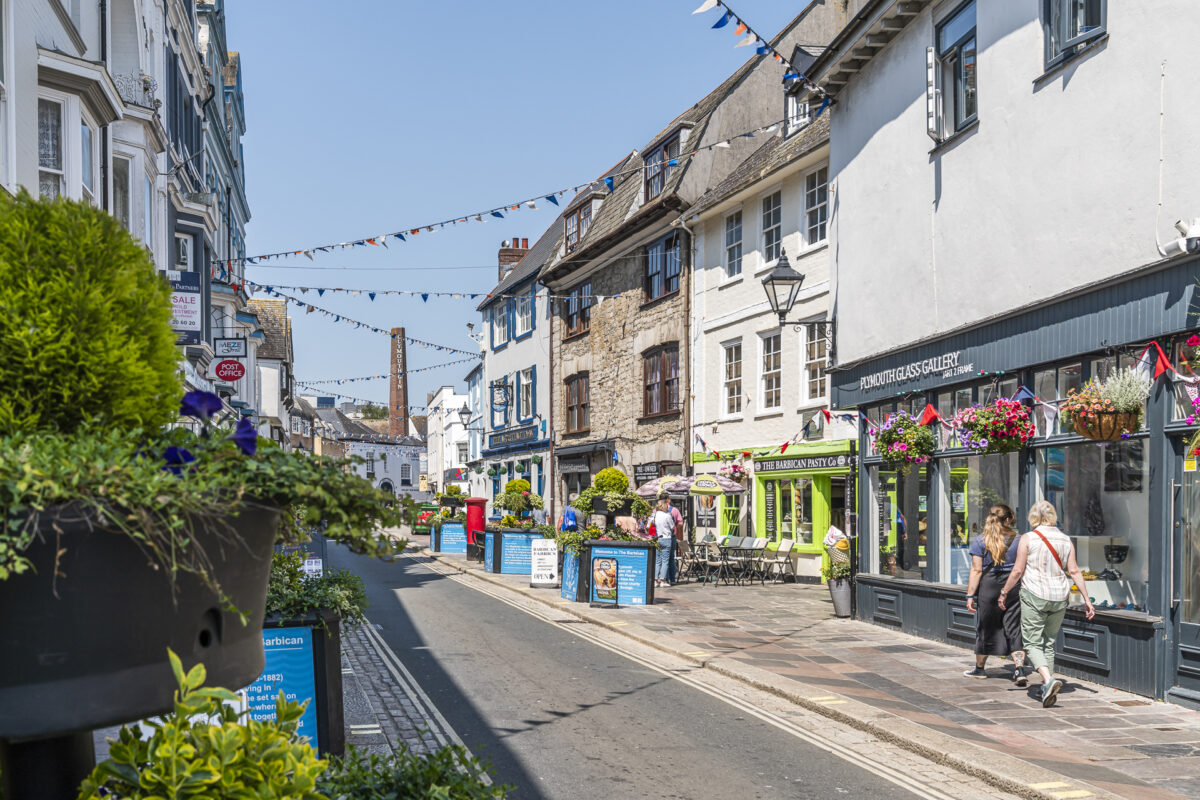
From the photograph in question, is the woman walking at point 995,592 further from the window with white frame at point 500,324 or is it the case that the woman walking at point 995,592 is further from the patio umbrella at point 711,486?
the window with white frame at point 500,324

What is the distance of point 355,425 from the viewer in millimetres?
103625

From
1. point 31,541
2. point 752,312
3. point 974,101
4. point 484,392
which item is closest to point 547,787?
point 31,541

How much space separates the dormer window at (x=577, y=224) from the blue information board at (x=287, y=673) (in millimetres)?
28725

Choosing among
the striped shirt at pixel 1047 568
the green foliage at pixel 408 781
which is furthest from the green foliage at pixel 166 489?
the striped shirt at pixel 1047 568

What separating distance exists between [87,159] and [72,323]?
501 inches

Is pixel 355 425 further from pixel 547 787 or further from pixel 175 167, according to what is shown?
pixel 547 787

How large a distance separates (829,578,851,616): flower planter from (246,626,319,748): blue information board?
35.5 ft

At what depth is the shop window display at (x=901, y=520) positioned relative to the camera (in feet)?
45.1

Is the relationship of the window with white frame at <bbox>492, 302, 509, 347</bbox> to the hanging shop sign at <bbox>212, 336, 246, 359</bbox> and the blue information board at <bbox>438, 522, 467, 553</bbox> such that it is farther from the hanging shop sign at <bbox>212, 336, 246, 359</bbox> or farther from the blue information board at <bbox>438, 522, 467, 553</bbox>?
the hanging shop sign at <bbox>212, 336, 246, 359</bbox>

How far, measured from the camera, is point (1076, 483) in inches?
423

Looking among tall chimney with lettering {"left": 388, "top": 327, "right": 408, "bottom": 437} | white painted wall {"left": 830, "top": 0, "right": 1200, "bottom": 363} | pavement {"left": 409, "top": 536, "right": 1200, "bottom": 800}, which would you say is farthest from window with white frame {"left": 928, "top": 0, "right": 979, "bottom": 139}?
tall chimney with lettering {"left": 388, "top": 327, "right": 408, "bottom": 437}

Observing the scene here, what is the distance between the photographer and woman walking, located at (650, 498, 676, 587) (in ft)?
68.5

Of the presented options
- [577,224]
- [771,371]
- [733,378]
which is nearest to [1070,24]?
[771,371]

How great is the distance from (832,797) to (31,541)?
5.51m
